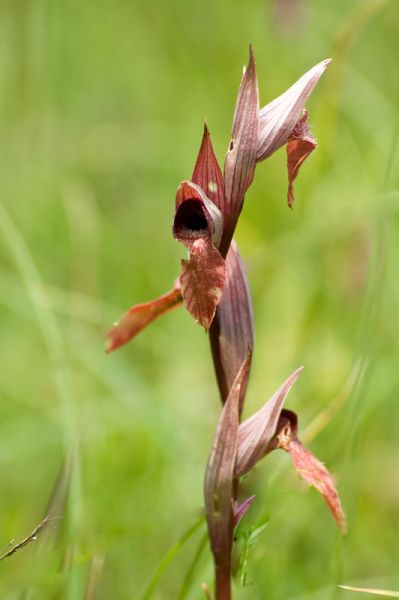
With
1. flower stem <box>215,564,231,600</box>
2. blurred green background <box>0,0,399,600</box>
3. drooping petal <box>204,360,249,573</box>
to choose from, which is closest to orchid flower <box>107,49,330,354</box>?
drooping petal <box>204,360,249,573</box>

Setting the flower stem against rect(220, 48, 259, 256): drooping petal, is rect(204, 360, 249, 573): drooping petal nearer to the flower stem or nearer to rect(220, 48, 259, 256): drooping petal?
the flower stem

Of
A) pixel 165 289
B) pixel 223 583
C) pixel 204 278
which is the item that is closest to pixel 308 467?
pixel 223 583

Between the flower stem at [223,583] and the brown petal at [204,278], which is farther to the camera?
the flower stem at [223,583]

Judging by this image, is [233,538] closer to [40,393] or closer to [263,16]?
[40,393]

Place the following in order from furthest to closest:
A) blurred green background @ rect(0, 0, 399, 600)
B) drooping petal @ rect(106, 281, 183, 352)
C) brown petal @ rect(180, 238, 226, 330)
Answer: blurred green background @ rect(0, 0, 399, 600) < drooping petal @ rect(106, 281, 183, 352) < brown petal @ rect(180, 238, 226, 330)

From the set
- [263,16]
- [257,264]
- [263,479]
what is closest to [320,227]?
[257,264]

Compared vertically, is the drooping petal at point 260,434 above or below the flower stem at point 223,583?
above

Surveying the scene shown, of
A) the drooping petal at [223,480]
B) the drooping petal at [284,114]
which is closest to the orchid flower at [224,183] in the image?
the drooping petal at [284,114]

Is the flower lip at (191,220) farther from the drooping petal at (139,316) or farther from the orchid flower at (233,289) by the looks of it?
the drooping petal at (139,316)
